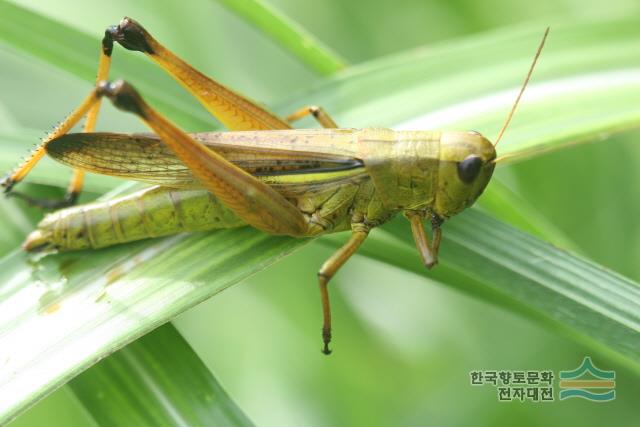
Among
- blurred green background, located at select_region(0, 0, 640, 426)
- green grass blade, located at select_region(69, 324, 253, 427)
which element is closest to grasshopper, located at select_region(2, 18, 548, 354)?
blurred green background, located at select_region(0, 0, 640, 426)

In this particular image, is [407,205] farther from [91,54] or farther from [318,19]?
[318,19]

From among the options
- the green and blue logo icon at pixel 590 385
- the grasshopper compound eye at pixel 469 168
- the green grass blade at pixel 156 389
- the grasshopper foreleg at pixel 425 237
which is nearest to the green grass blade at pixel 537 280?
the grasshopper foreleg at pixel 425 237

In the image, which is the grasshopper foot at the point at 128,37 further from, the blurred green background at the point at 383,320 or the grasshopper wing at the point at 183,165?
the grasshopper wing at the point at 183,165

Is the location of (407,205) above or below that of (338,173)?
below

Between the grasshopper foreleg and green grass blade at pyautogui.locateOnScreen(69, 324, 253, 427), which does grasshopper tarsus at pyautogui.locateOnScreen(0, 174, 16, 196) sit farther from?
the grasshopper foreleg

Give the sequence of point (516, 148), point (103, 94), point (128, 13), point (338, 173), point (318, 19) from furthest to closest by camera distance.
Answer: point (318, 19) < point (128, 13) < point (338, 173) < point (516, 148) < point (103, 94)

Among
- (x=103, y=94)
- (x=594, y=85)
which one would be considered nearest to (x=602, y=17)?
(x=594, y=85)
